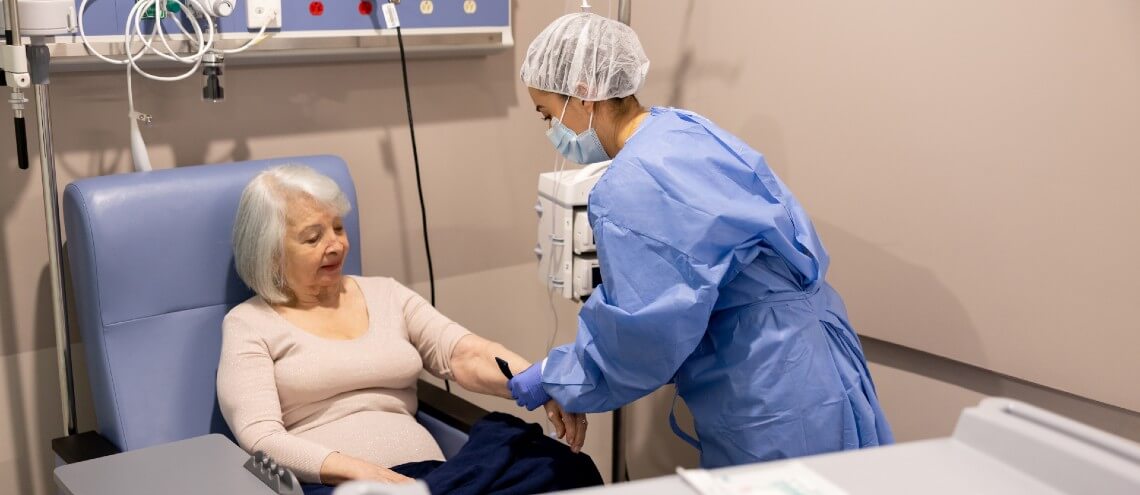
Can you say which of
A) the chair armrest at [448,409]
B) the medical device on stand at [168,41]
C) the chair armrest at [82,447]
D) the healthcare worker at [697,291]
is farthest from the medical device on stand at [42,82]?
the healthcare worker at [697,291]

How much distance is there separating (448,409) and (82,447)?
734 millimetres

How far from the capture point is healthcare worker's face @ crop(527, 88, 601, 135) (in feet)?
6.60

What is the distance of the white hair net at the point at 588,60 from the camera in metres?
1.97

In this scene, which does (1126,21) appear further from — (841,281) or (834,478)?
(834,478)

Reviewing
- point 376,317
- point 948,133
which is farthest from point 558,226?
point 948,133

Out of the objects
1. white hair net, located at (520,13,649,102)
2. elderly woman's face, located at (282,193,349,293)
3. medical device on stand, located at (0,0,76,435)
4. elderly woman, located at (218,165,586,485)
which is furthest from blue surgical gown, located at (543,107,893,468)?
medical device on stand, located at (0,0,76,435)

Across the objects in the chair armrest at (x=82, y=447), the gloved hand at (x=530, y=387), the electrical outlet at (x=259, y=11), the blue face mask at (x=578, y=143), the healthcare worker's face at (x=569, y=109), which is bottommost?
the chair armrest at (x=82, y=447)

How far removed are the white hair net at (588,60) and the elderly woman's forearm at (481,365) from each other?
1.99ft

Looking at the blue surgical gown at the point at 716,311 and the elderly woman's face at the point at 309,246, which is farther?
the elderly woman's face at the point at 309,246

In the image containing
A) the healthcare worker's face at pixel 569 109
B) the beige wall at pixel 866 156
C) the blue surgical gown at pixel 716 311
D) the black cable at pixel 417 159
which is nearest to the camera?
the blue surgical gown at pixel 716 311

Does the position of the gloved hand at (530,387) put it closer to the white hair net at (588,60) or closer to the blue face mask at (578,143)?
the blue face mask at (578,143)

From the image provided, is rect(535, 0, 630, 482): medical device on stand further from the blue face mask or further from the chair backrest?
the chair backrest

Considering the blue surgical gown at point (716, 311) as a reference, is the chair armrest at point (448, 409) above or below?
below

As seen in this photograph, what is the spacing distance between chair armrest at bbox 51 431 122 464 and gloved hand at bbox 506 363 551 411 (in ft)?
2.64
